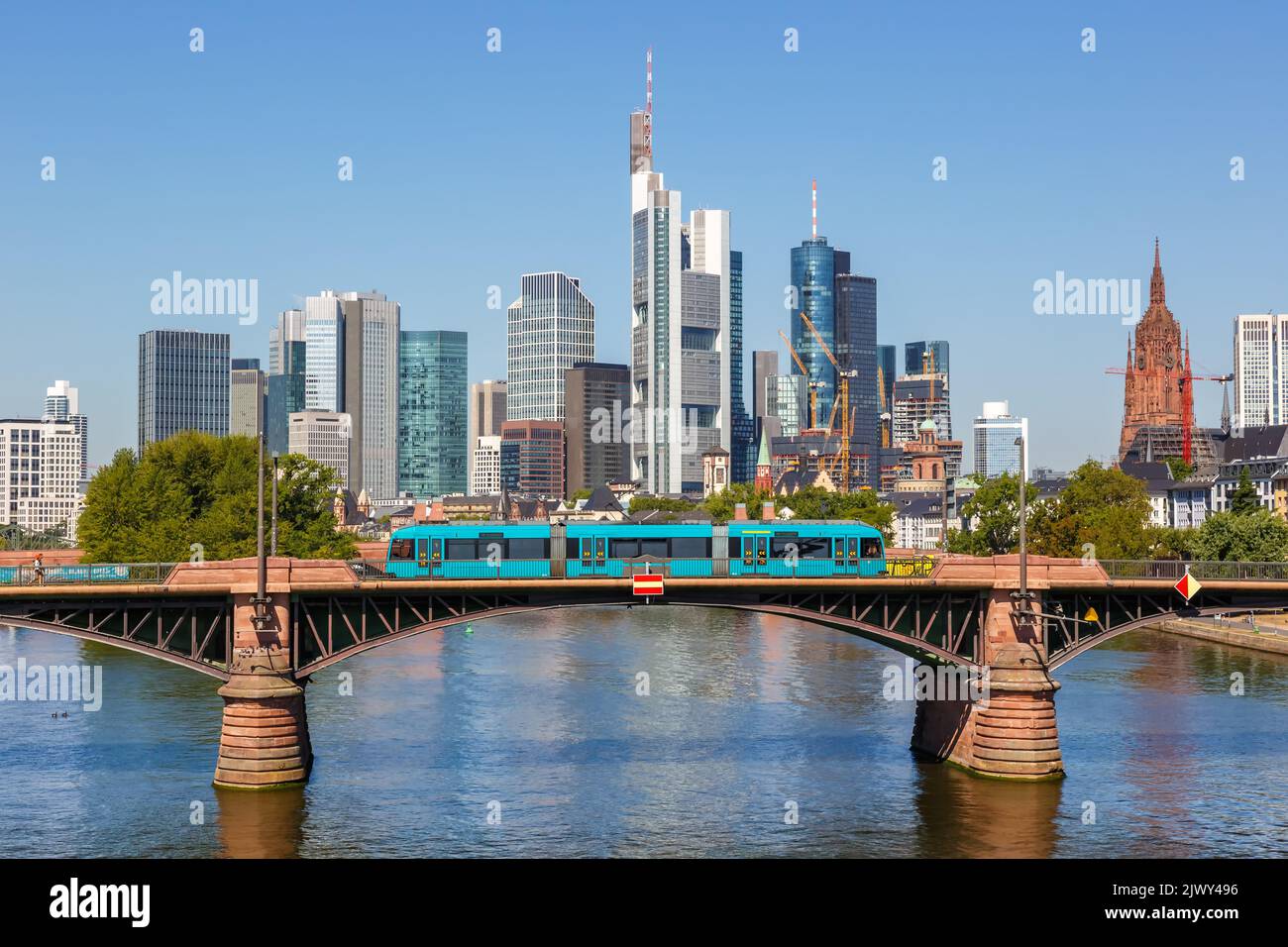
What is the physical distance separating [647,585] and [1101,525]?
82.2 metres

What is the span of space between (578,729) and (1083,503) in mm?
83979

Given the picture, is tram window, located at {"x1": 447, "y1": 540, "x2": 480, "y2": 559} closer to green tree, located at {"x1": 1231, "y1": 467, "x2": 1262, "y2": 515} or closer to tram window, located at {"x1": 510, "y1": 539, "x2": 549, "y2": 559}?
tram window, located at {"x1": 510, "y1": 539, "x2": 549, "y2": 559}

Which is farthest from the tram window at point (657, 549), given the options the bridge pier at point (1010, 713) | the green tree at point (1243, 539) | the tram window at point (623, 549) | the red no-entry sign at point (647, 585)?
the green tree at point (1243, 539)

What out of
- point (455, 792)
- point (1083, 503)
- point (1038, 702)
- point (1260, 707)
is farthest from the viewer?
point (1083, 503)

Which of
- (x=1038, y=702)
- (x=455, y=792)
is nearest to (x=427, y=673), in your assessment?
(x=455, y=792)

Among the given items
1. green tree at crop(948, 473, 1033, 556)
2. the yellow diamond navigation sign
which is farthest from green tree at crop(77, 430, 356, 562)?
the yellow diamond navigation sign

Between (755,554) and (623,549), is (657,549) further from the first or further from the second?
(755,554)

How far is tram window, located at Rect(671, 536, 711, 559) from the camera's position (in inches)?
2813

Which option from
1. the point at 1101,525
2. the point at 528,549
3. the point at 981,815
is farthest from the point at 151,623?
the point at 1101,525

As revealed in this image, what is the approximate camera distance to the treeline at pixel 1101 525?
120750mm

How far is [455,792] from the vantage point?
61781 mm

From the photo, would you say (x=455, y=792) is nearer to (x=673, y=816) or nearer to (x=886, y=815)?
(x=673, y=816)

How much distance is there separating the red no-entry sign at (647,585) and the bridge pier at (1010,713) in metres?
14.9

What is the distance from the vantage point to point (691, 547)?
235 ft
